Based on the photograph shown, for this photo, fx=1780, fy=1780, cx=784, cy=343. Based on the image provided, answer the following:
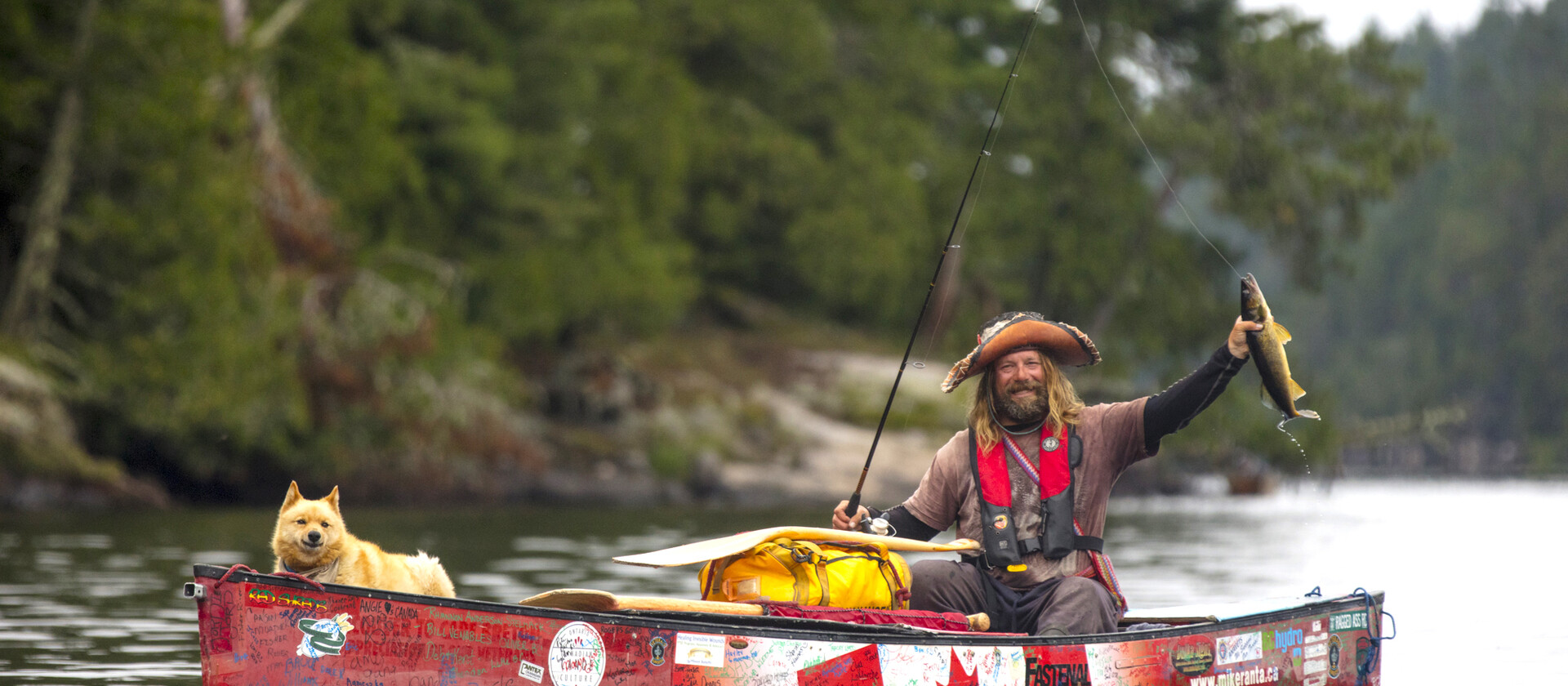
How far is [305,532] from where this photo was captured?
5.99 meters

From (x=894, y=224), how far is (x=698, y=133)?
15.3 ft

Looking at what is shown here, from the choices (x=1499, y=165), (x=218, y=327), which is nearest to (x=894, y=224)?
(x=218, y=327)

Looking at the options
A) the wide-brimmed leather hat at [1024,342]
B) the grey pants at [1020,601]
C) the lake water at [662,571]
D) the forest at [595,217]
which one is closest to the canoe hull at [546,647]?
the grey pants at [1020,601]

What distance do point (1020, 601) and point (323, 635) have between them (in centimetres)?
237

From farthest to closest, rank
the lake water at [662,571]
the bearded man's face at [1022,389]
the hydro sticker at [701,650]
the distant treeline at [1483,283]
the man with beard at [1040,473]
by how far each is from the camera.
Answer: the distant treeline at [1483,283], the lake water at [662,571], the bearded man's face at [1022,389], the man with beard at [1040,473], the hydro sticker at [701,650]

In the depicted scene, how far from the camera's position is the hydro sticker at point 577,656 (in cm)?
561

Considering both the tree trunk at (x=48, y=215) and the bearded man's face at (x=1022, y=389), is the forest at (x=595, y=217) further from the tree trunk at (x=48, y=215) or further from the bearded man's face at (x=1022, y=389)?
the bearded man's face at (x=1022, y=389)

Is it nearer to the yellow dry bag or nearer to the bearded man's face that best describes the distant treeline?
the bearded man's face

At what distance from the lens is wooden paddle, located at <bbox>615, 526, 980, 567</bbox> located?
235 inches

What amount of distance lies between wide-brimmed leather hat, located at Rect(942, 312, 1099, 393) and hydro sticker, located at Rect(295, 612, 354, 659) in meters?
2.19

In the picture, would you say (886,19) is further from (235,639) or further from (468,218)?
(235,639)

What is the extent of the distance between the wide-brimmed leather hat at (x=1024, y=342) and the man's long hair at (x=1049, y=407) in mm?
53

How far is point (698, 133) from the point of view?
34062 millimetres

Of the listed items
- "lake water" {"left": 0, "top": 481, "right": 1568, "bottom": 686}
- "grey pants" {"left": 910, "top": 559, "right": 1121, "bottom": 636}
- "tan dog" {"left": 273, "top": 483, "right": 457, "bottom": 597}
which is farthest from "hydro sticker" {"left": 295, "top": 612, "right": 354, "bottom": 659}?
"lake water" {"left": 0, "top": 481, "right": 1568, "bottom": 686}
